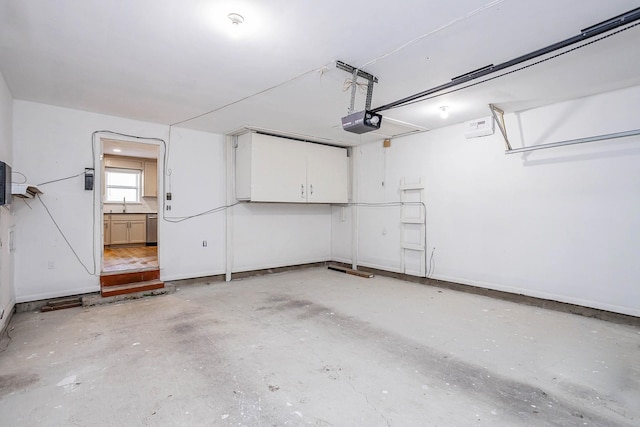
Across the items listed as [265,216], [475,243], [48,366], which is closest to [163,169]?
[265,216]

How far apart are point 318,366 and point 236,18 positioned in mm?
2586

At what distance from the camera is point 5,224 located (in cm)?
324

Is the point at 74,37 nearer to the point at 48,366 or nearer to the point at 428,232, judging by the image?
the point at 48,366

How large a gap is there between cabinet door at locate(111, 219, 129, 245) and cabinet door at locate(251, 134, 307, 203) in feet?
16.7

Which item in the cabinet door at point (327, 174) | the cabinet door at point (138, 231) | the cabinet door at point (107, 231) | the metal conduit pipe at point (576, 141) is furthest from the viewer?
the cabinet door at point (138, 231)

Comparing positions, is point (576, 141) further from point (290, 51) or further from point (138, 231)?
point (138, 231)

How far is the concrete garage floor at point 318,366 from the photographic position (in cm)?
190

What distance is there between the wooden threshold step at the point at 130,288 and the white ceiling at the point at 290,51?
2.40 m

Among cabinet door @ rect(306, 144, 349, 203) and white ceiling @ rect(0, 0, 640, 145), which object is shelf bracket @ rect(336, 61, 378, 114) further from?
cabinet door @ rect(306, 144, 349, 203)

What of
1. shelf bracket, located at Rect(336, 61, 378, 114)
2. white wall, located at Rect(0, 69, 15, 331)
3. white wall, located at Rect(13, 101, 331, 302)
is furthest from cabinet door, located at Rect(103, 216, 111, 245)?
shelf bracket, located at Rect(336, 61, 378, 114)

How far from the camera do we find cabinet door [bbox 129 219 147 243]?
837 cm

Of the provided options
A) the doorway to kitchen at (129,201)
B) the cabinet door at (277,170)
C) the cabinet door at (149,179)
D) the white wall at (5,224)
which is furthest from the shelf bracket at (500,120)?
the cabinet door at (149,179)

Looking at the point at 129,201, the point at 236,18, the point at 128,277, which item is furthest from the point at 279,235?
the point at 129,201

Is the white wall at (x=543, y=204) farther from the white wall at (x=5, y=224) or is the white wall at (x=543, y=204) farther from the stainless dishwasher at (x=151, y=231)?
the stainless dishwasher at (x=151, y=231)
